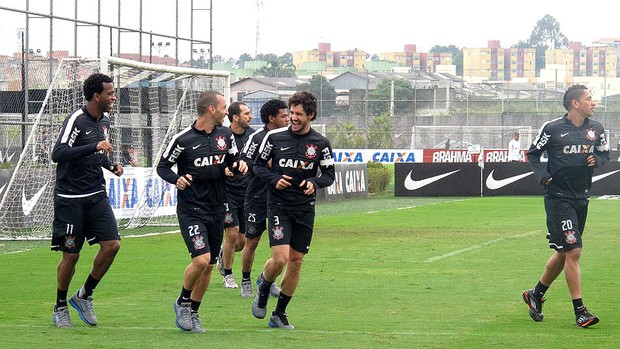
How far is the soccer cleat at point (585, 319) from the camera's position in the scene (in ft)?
33.8

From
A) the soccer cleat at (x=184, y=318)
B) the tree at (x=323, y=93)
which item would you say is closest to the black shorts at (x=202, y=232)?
the soccer cleat at (x=184, y=318)

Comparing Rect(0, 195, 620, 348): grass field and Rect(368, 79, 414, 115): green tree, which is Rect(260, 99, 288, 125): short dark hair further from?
Rect(368, 79, 414, 115): green tree

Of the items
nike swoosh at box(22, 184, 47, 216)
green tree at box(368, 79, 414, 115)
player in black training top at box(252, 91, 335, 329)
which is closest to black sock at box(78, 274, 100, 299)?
player in black training top at box(252, 91, 335, 329)

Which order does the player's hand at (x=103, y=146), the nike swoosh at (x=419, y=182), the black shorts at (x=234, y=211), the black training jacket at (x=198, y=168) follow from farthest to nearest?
the nike swoosh at (x=419, y=182) < the black shorts at (x=234, y=211) < the black training jacket at (x=198, y=168) < the player's hand at (x=103, y=146)

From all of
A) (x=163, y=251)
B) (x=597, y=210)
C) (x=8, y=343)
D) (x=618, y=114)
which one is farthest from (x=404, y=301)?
(x=618, y=114)

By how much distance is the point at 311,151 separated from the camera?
10398 millimetres

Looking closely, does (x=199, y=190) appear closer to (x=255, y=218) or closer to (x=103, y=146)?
(x=103, y=146)

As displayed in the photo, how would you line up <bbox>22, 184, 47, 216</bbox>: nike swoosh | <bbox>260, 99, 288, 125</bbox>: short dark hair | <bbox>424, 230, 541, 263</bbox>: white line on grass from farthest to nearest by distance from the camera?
<bbox>22, 184, 47, 216</bbox>: nike swoosh < <bbox>424, 230, 541, 263</bbox>: white line on grass < <bbox>260, 99, 288, 125</bbox>: short dark hair

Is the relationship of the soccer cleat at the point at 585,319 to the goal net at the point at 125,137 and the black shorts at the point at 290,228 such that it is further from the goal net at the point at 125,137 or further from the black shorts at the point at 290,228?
the goal net at the point at 125,137

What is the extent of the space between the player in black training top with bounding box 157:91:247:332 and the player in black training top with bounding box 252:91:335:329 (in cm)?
40

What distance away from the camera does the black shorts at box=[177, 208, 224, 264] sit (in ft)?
33.2

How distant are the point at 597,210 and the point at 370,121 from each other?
116ft

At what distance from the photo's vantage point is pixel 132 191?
24578 mm

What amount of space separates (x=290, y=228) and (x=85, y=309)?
6.37 feet
